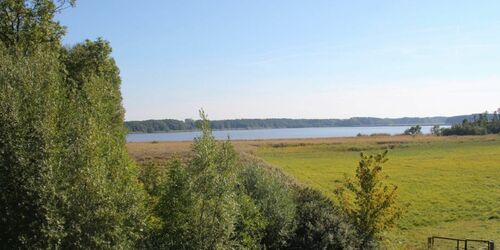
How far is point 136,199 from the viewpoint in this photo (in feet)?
55.0

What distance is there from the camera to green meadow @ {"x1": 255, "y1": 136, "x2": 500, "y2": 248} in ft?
140

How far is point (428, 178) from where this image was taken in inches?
2714

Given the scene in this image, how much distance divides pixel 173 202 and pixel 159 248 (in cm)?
166

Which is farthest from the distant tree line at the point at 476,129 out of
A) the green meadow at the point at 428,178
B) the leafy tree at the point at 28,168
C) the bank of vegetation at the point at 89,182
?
the leafy tree at the point at 28,168

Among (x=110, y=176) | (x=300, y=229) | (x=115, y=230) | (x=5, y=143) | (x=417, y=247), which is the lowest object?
(x=417, y=247)

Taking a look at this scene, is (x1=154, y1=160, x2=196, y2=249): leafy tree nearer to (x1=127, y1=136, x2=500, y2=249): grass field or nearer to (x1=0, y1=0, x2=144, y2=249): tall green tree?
(x1=0, y1=0, x2=144, y2=249): tall green tree

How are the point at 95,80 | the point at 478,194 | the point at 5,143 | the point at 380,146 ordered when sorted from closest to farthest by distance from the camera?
the point at 5,143 < the point at 95,80 < the point at 478,194 < the point at 380,146

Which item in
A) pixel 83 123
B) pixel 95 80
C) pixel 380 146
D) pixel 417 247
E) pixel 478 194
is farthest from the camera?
pixel 380 146

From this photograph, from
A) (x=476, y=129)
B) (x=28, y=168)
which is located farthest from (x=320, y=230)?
(x=476, y=129)

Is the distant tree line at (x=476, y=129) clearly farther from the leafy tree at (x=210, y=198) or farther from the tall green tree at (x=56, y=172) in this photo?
the tall green tree at (x=56, y=172)

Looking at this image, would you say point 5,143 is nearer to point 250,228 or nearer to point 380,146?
point 250,228

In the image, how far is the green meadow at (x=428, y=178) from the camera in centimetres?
4269

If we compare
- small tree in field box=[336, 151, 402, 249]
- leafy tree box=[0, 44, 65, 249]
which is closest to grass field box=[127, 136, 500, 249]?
small tree in field box=[336, 151, 402, 249]

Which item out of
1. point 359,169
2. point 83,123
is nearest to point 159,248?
point 83,123
